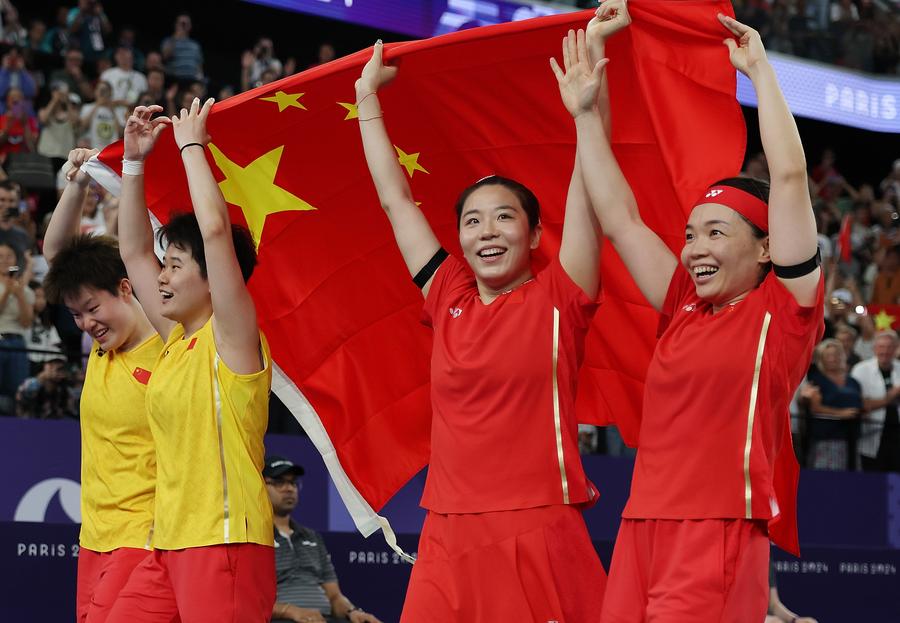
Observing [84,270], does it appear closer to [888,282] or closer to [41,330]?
[41,330]

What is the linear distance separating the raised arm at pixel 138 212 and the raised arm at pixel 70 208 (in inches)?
18.7

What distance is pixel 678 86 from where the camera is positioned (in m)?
3.82

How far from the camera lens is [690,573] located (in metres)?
3.06

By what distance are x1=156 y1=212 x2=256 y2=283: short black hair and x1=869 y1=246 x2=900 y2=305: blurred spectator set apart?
450 inches

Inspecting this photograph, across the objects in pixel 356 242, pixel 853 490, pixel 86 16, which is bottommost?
pixel 853 490

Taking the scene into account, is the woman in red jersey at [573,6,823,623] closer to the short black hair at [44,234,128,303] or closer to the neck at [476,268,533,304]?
the neck at [476,268,533,304]

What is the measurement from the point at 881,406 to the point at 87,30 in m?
8.43

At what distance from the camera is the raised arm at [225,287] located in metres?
3.93

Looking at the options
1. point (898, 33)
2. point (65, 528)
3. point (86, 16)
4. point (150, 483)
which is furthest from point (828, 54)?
point (150, 483)

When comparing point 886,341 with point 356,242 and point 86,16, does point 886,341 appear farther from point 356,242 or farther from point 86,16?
point 86,16

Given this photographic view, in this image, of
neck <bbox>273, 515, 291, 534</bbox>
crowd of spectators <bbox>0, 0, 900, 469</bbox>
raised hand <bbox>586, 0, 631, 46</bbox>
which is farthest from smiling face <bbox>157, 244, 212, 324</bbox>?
crowd of spectators <bbox>0, 0, 900, 469</bbox>

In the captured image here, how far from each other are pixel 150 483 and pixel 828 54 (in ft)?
58.6

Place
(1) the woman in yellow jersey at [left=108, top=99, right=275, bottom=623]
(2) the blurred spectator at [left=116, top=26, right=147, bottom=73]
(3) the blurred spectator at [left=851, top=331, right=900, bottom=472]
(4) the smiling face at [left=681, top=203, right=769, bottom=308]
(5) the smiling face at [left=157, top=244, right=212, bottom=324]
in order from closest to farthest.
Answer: (4) the smiling face at [left=681, top=203, right=769, bottom=308]
(1) the woman in yellow jersey at [left=108, top=99, right=275, bottom=623]
(5) the smiling face at [left=157, top=244, right=212, bottom=324]
(3) the blurred spectator at [left=851, top=331, right=900, bottom=472]
(2) the blurred spectator at [left=116, top=26, right=147, bottom=73]

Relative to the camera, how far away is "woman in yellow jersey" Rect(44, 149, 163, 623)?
4.38 metres
